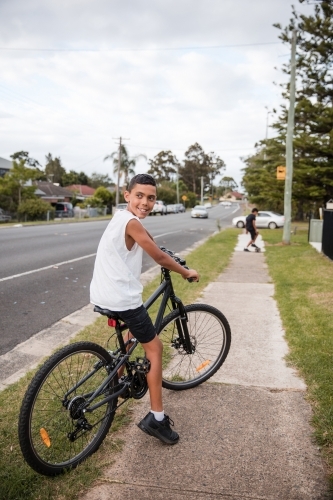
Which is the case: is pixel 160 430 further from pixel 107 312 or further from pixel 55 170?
pixel 55 170

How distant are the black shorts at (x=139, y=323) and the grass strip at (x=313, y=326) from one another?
134cm

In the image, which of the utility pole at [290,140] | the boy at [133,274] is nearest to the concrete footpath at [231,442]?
the boy at [133,274]

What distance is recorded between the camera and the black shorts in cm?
293

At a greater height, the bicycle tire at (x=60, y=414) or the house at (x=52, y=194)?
the bicycle tire at (x=60, y=414)

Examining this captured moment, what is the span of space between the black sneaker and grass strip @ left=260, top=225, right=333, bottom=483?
97cm

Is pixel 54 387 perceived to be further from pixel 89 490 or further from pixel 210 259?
pixel 210 259

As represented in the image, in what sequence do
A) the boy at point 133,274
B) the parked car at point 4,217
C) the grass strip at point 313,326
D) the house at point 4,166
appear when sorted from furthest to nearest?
the house at point 4,166 < the parked car at point 4,217 < the grass strip at point 313,326 < the boy at point 133,274

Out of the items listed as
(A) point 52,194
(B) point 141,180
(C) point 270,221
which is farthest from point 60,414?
(A) point 52,194

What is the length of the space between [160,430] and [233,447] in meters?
0.49

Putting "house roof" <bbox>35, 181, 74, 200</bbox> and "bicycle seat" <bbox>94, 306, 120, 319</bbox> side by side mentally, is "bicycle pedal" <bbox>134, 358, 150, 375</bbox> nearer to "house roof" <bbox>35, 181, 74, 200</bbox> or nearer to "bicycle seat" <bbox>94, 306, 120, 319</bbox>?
"bicycle seat" <bbox>94, 306, 120, 319</bbox>

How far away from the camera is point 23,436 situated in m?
2.57

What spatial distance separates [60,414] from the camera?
2914 millimetres

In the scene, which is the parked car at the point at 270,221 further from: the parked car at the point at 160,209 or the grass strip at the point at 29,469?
the grass strip at the point at 29,469

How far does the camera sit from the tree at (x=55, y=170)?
99750 millimetres
